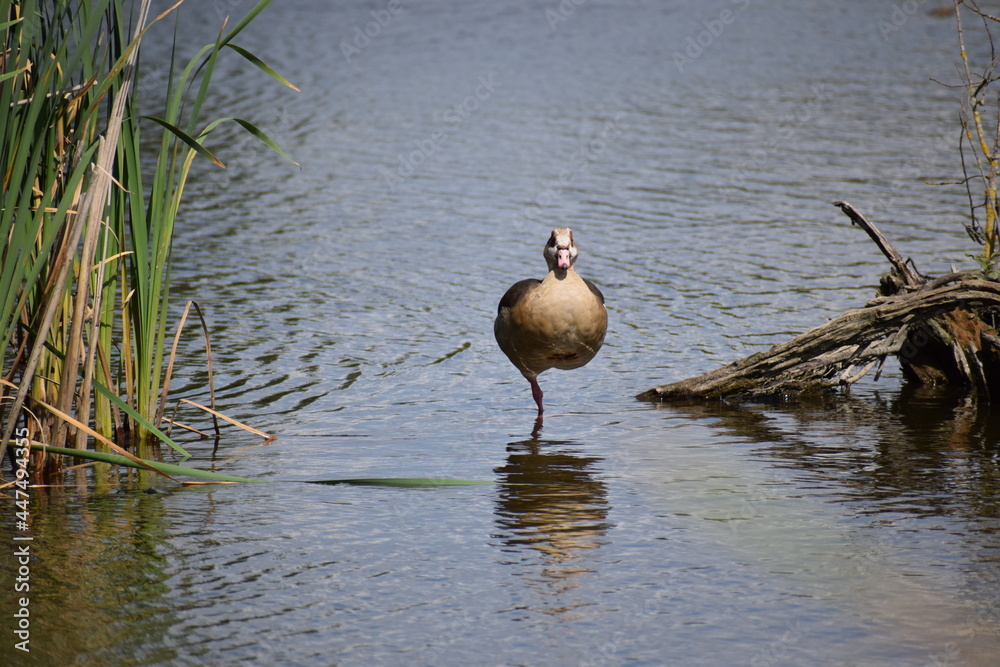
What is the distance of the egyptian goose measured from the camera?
6.96m

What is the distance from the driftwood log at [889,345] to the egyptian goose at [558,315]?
3.09ft

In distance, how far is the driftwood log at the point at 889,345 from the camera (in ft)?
23.6

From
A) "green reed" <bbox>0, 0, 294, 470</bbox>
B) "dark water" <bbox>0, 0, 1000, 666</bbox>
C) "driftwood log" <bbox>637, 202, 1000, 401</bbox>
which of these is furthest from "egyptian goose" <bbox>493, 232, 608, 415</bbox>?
"green reed" <bbox>0, 0, 294, 470</bbox>

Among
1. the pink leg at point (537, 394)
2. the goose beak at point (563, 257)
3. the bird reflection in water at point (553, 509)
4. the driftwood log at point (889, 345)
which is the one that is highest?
the goose beak at point (563, 257)

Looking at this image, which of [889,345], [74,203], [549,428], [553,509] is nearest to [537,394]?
[549,428]

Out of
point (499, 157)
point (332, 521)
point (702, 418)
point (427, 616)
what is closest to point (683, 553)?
point (427, 616)

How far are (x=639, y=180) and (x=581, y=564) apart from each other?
10.4 meters

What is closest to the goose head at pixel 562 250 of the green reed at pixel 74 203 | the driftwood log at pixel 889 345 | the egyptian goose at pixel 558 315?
the egyptian goose at pixel 558 315

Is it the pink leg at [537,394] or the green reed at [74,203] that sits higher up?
the green reed at [74,203]

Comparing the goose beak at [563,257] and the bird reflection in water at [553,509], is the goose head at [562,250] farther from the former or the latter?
the bird reflection in water at [553,509]

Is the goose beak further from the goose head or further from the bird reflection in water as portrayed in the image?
the bird reflection in water

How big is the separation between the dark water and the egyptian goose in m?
0.53

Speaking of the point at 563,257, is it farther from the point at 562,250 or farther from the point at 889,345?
the point at 889,345

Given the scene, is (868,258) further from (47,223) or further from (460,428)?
(47,223)
